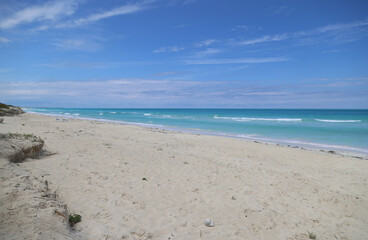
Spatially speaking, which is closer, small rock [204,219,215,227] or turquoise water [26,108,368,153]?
small rock [204,219,215,227]

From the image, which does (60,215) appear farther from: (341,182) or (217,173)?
(341,182)

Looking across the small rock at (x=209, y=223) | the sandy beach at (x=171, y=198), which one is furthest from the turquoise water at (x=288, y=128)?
the small rock at (x=209, y=223)

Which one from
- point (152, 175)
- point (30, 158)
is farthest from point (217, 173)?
point (30, 158)

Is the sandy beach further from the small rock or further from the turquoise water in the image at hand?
the turquoise water

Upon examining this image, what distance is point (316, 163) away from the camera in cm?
1095

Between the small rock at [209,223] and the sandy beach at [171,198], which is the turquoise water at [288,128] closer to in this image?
the sandy beach at [171,198]

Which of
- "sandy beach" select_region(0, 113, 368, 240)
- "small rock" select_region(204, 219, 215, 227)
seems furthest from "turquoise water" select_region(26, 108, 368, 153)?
"small rock" select_region(204, 219, 215, 227)

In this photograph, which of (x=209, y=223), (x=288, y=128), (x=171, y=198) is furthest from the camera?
(x=288, y=128)

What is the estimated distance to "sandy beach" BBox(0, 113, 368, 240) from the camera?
12.1 feet

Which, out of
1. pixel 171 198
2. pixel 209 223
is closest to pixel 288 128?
pixel 171 198

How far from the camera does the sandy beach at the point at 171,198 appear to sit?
3682 millimetres

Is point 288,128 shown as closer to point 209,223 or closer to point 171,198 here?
point 171,198

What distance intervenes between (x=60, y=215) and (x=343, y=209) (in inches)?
262

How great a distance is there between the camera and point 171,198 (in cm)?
553
